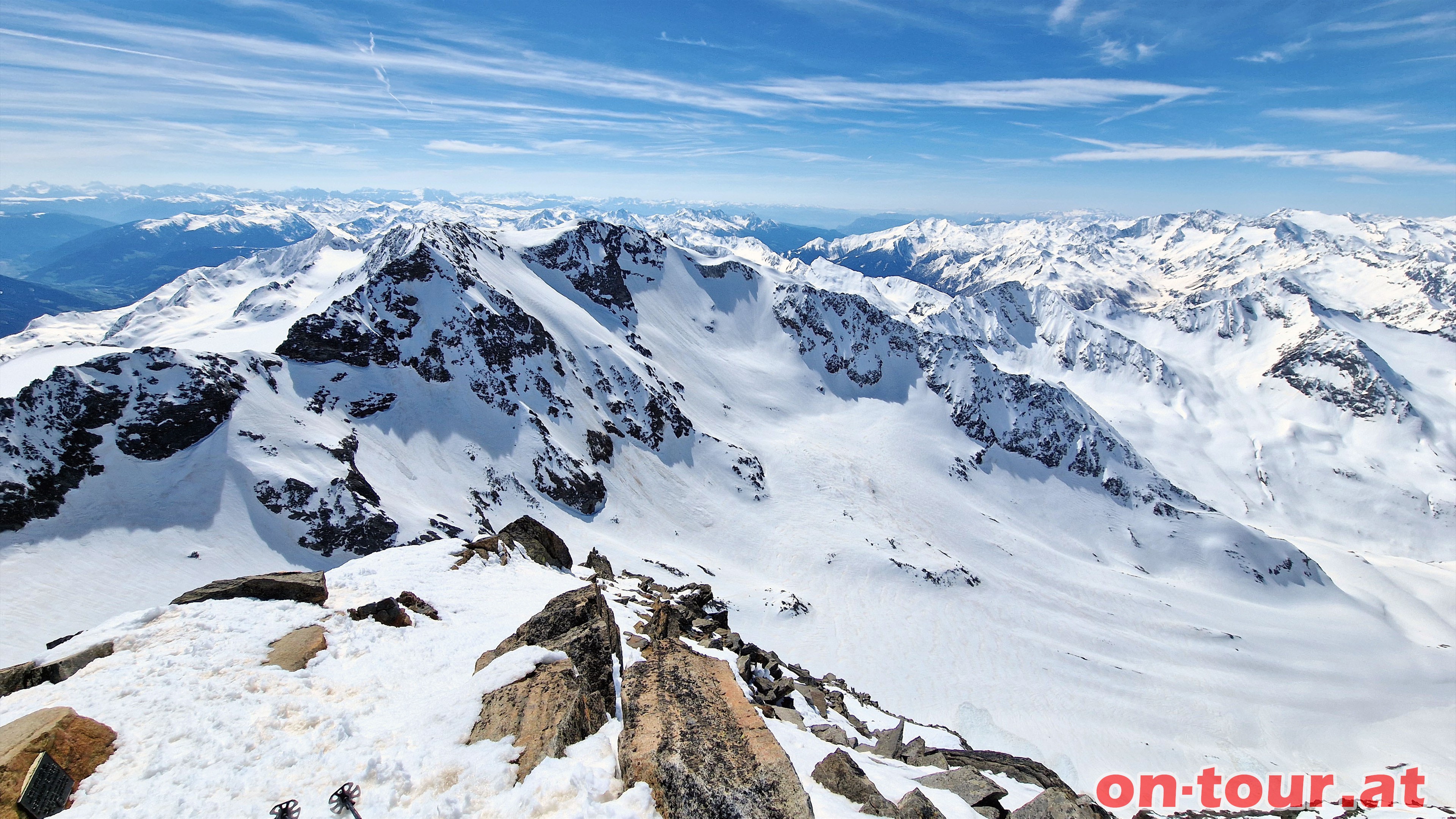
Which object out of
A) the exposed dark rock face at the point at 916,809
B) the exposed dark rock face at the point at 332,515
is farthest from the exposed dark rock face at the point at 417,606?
the exposed dark rock face at the point at 332,515

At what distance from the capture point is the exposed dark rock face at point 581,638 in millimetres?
14984

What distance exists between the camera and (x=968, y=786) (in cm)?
1647

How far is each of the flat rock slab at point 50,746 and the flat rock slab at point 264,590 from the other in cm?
778

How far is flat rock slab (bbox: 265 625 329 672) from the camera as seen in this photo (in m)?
14.5

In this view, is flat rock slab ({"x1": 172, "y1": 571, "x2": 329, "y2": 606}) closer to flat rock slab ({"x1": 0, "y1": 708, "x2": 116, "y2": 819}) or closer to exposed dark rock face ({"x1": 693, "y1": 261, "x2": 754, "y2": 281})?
flat rock slab ({"x1": 0, "y1": 708, "x2": 116, "y2": 819})

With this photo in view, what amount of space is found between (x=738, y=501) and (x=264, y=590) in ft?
305

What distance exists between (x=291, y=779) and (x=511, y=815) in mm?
4408

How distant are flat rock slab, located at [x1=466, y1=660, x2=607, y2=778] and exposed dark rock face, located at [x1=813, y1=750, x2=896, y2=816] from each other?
570 centimetres

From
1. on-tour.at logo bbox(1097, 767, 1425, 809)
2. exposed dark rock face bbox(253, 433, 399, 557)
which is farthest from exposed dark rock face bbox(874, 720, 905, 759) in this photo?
exposed dark rock face bbox(253, 433, 399, 557)

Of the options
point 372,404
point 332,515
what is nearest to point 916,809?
point 332,515

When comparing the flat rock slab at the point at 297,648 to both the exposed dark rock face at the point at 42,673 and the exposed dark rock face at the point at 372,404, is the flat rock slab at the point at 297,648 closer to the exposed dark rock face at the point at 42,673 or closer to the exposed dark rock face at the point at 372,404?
the exposed dark rock face at the point at 42,673

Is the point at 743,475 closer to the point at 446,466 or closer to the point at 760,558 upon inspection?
the point at 760,558

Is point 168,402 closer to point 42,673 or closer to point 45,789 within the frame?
point 42,673

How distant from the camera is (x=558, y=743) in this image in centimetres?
1125
